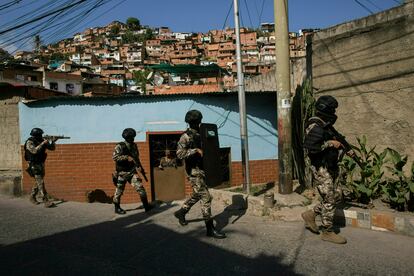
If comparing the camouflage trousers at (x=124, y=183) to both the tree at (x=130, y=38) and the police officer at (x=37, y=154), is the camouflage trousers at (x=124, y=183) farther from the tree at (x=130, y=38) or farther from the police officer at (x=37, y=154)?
the tree at (x=130, y=38)

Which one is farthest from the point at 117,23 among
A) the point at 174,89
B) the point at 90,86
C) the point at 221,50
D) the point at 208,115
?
the point at 208,115

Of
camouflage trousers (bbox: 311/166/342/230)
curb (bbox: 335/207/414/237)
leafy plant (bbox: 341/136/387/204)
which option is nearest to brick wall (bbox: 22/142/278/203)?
leafy plant (bbox: 341/136/387/204)

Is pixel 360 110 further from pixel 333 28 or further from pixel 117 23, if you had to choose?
pixel 117 23

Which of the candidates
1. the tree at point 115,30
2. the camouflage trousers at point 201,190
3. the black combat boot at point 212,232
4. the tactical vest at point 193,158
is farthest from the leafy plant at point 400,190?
the tree at point 115,30

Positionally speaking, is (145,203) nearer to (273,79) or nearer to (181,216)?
(181,216)

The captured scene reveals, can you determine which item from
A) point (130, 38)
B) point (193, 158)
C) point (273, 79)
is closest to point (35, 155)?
point (193, 158)

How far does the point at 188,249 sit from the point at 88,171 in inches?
200

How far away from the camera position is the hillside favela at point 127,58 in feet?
126

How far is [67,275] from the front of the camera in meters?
3.80

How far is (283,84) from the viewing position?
20.8 feet

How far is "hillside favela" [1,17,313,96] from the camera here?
1508 inches

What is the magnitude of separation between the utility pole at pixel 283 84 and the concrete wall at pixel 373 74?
1.36 metres

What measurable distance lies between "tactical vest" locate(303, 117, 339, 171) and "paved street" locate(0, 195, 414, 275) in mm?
1005

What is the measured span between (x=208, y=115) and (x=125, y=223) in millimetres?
3549
